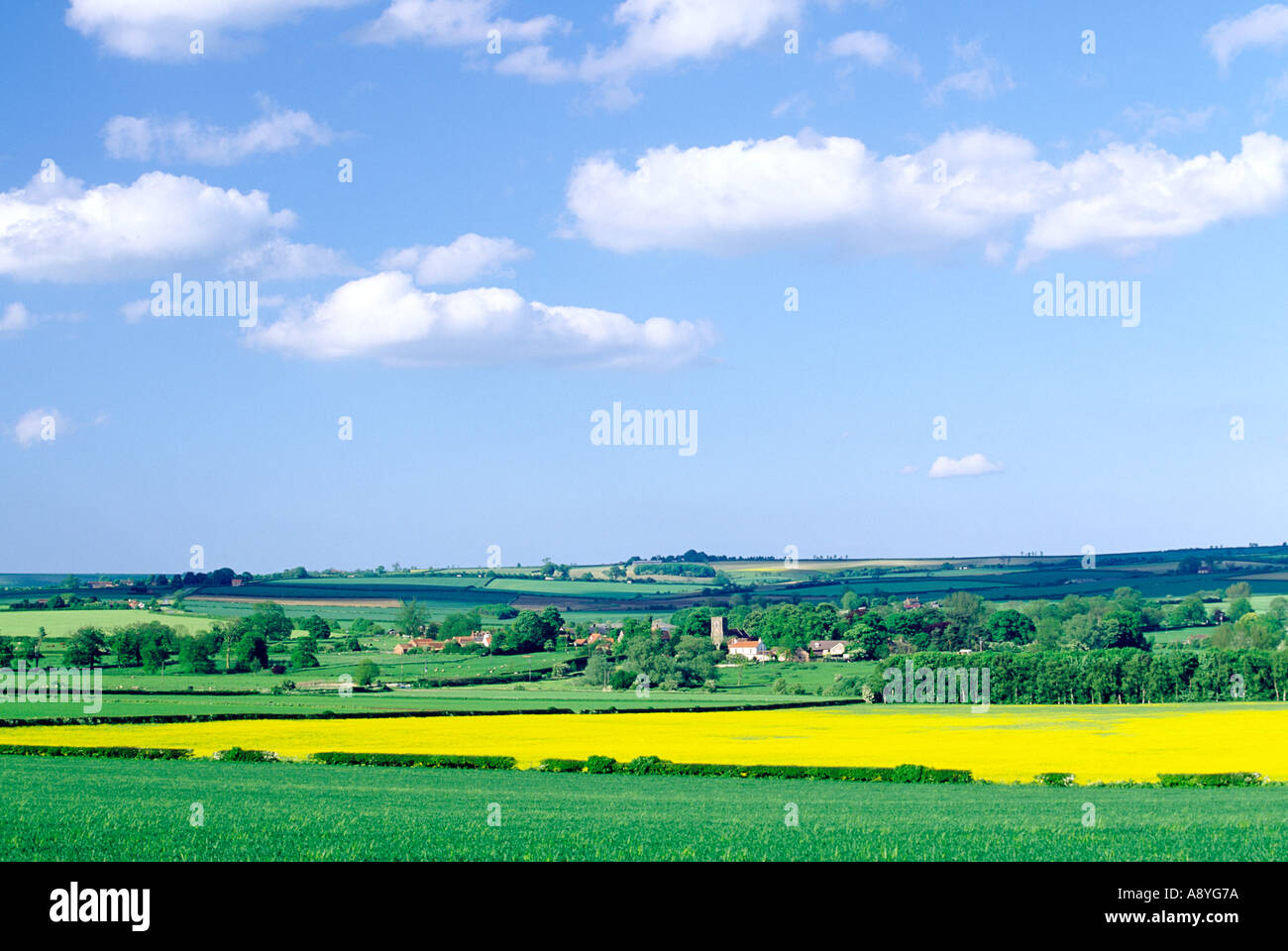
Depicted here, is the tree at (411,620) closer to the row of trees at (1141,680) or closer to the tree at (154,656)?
the tree at (154,656)

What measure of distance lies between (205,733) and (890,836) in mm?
44084

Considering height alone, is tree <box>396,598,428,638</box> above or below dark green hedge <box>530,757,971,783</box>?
below

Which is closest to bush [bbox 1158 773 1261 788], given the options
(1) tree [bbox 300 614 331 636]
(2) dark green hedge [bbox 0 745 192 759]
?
(2) dark green hedge [bbox 0 745 192 759]

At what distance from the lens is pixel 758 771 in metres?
43.8

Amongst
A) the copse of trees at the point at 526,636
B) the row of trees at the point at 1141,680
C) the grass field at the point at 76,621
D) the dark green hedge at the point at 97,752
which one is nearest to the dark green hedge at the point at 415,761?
the dark green hedge at the point at 97,752

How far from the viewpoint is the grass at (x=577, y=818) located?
19078mm

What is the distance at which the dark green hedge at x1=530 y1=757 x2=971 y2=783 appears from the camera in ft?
138

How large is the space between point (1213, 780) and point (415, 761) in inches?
1168

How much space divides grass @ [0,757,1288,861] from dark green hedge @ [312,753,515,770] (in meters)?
2.52

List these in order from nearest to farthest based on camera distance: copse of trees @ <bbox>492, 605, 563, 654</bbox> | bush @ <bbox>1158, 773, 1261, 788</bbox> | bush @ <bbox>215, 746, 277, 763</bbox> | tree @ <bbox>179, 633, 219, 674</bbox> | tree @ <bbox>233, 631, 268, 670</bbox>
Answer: bush @ <bbox>1158, 773, 1261, 788</bbox>, bush @ <bbox>215, 746, 277, 763</bbox>, tree @ <bbox>179, 633, 219, 674</bbox>, tree @ <bbox>233, 631, 268, 670</bbox>, copse of trees @ <bbox>492, 605, 563, 654</bbox>

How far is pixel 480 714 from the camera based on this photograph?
239ft

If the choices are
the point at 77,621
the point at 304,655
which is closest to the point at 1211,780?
the point at 304,655

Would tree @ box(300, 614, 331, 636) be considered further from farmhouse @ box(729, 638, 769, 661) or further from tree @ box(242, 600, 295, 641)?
farmhouse @ box(729, 638, 769, 661)

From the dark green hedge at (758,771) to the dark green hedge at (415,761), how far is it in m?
1.89
